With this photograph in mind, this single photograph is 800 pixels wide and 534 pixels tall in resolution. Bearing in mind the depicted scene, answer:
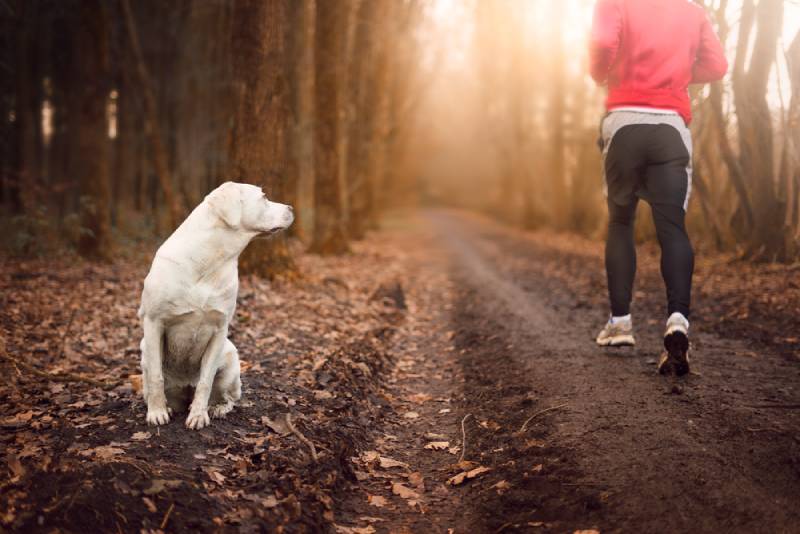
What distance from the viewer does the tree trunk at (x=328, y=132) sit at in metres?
14.6

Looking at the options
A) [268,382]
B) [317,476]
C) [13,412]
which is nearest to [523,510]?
[317,476]

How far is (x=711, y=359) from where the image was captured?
543cm

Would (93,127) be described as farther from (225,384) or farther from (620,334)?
(620,334)

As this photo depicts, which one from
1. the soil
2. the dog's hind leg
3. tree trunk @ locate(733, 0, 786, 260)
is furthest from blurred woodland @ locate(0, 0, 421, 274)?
tree trunk @ locate(733, 0, 786, 260)

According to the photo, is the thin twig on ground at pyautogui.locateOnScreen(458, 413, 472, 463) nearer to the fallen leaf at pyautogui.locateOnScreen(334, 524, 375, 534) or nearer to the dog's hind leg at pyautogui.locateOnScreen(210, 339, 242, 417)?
the fallen leaf at pyautogui.locateOnScreen(334, 524, 375, 534)

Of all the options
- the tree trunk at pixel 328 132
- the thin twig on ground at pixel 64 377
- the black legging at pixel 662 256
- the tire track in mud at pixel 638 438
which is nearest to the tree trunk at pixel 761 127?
the tire track in mud at pixel 638 438

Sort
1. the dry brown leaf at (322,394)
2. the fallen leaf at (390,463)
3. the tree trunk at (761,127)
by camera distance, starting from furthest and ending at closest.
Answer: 1. the tree trunk at (761,127)
2. the dry brown leaf at (322,394)
3. the fallen leaf at (390,463)

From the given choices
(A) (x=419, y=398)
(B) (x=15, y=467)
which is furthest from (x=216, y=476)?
(A) (x=419, y=398)

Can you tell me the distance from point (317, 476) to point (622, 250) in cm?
316

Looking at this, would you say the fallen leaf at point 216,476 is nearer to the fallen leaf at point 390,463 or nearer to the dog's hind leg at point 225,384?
the dog's hind leg at point 225,384

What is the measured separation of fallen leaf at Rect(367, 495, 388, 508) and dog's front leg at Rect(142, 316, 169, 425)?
1.48m

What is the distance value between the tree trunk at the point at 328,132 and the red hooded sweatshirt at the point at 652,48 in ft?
34.8

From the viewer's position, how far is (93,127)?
40.4 feet

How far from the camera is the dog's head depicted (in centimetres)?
407
